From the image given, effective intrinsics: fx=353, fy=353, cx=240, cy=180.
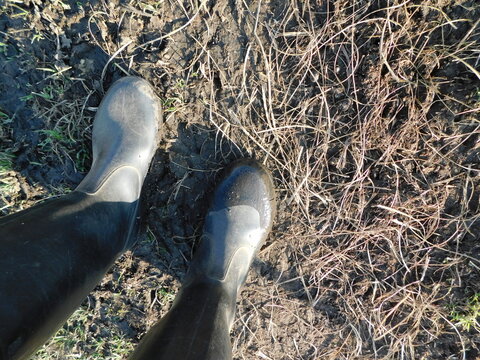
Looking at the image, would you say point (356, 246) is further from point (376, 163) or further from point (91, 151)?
point (91, 151)

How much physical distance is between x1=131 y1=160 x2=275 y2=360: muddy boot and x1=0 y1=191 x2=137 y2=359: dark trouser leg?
33cm

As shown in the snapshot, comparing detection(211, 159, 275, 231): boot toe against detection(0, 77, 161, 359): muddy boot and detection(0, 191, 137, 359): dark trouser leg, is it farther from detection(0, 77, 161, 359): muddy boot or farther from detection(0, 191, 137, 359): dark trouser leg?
detection(0, 191, 137, 359): dark trouser leg

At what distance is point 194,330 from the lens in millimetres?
1231

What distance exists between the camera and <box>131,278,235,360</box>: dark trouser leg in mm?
1141

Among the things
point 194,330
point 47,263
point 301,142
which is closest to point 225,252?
point 194,330

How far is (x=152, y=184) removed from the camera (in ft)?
5.92

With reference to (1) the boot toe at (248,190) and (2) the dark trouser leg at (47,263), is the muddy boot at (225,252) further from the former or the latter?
(2) the dark trouser leg at (47,263)

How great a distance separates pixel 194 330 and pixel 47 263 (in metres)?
0.53

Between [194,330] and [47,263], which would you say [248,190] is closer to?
[194,330]

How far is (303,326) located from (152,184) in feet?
3.53

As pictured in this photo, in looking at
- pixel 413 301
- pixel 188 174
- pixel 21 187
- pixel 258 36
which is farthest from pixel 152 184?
A: pixel 413 301

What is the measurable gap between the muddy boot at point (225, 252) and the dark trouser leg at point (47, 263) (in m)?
0.33

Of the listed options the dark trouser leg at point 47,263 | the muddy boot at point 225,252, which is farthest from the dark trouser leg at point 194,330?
the dark trouser leg at point 47,263

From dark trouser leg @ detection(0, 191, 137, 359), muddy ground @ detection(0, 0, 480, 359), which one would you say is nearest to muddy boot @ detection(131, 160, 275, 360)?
muddy ground @ detection(0, 0, 480, 359)
